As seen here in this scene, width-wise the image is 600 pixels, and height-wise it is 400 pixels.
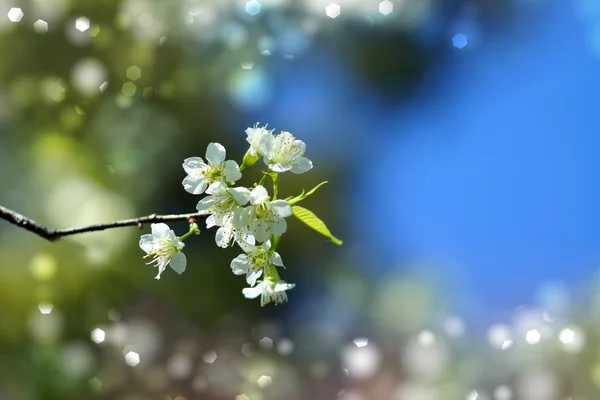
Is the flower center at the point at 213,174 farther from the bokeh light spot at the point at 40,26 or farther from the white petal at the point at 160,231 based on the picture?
the bokeh light spot at the point at 40,26

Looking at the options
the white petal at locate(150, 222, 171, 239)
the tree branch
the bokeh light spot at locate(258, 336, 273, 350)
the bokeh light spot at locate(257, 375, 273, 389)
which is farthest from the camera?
the bokeh light spot at locate(258, 336, 273, 350)

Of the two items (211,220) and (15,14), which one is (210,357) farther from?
(211,220)

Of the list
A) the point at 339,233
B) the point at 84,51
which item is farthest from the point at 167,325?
the point at 84,51

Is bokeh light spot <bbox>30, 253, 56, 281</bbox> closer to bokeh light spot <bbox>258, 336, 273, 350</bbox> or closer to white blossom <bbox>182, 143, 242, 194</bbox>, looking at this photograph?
bokeh light spot <bbox>258, 336, 273, 350</bbox>

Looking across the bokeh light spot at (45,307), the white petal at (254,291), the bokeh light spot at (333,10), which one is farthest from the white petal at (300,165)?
the bokeh light spot at (333,10)

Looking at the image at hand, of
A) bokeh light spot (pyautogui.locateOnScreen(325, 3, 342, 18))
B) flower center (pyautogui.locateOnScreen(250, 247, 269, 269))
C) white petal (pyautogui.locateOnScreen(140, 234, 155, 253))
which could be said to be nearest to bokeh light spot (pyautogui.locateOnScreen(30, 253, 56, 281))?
bokeh light spot (pyautogui.locateOnScreen(325, 3, 342, 18))

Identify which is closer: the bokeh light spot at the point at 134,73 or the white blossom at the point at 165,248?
the white blossom at the point at 165,248

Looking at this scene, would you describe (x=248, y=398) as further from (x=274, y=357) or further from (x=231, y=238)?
(x=231, y=238)

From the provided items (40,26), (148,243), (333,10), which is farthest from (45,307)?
(148,243)
